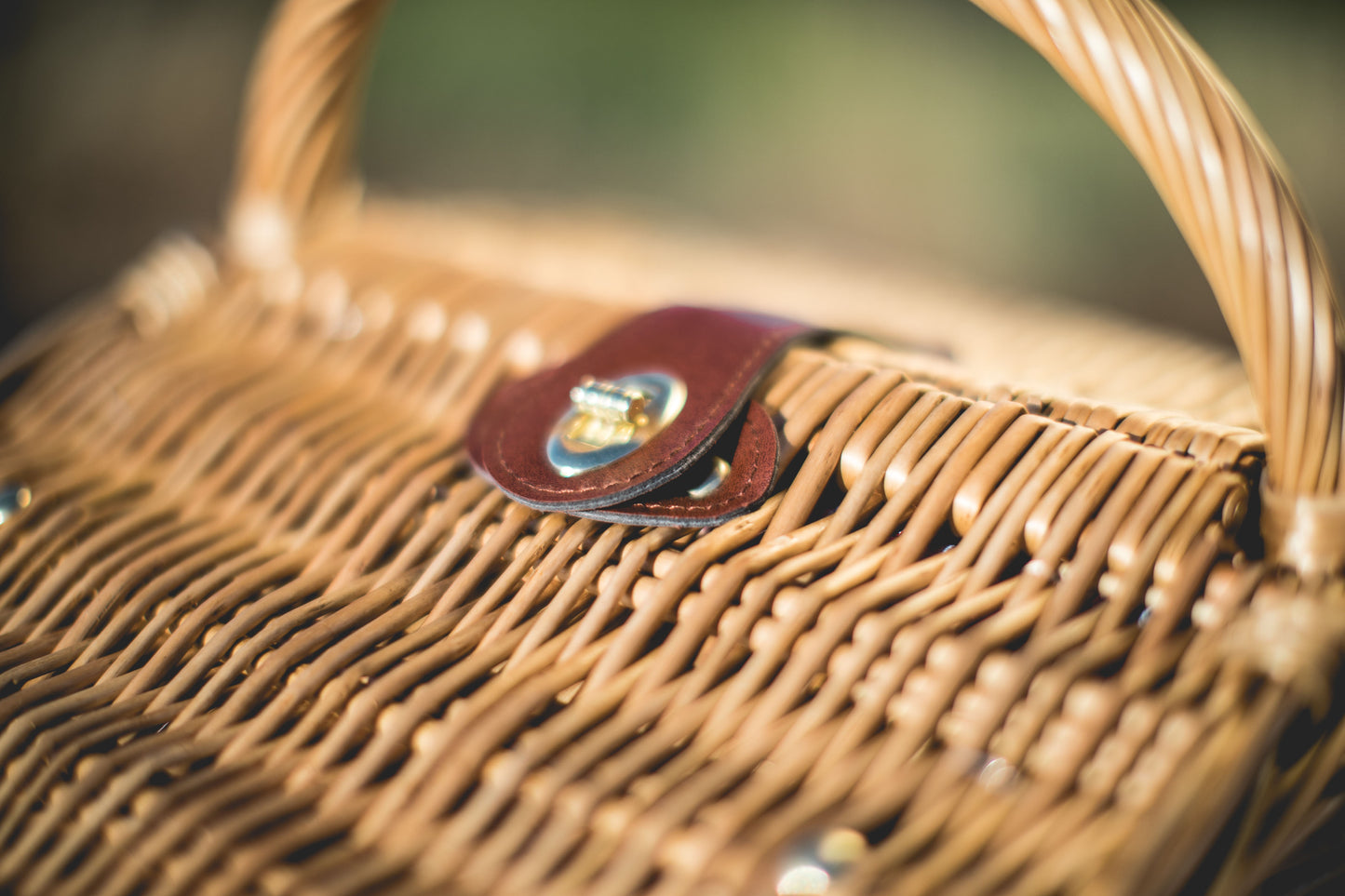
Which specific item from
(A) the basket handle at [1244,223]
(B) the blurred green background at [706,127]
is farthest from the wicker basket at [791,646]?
(B) the blurred green background at [706,127]

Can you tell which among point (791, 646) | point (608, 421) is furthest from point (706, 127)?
point (791, 646)

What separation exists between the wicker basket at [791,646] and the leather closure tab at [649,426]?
20 mm

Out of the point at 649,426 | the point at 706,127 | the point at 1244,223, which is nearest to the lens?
the point at 1244,223

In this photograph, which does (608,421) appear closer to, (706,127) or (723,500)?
(723,500)

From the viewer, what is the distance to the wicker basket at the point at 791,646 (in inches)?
13.3

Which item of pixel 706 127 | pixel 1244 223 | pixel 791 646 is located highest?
pixel 706 127

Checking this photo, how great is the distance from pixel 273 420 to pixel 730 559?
35 centimetres

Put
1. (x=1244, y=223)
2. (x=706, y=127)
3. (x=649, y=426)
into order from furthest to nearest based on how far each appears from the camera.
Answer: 1. (x=706, y=127)
2. (x=649, y=426)
3. (x=1244, y=223)

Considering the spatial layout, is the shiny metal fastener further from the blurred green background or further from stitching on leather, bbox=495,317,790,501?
the blurred green background

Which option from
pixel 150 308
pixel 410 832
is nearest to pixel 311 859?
pixel 410 832

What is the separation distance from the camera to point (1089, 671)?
361 millimetres

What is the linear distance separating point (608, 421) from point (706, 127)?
6.45ft

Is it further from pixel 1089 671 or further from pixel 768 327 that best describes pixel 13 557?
pixel 1089 671

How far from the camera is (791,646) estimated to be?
402mm
